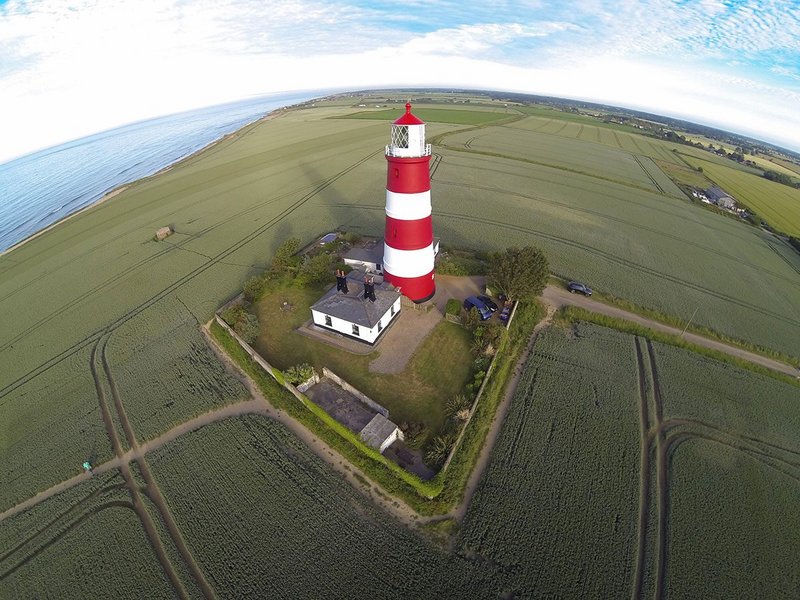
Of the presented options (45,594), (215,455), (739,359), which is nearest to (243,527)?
(215,455)

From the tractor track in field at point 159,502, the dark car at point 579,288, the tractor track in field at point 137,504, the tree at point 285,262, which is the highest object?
the dark car at point 579,288

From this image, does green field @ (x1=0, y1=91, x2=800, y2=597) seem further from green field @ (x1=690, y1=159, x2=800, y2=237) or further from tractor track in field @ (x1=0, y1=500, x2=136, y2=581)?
green field @ (x1=690, y1=159, x2=800, y2=237)

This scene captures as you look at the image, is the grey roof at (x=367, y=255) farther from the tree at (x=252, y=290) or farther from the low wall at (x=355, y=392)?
the low wall at (x=355, y=392)

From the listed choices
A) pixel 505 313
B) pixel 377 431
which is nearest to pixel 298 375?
pixel 377 431

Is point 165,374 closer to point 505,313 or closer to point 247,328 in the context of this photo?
point 247,328

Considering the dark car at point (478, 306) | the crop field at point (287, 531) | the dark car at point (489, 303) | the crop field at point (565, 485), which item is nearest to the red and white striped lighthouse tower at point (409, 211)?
the dark car at point (478, 306)
